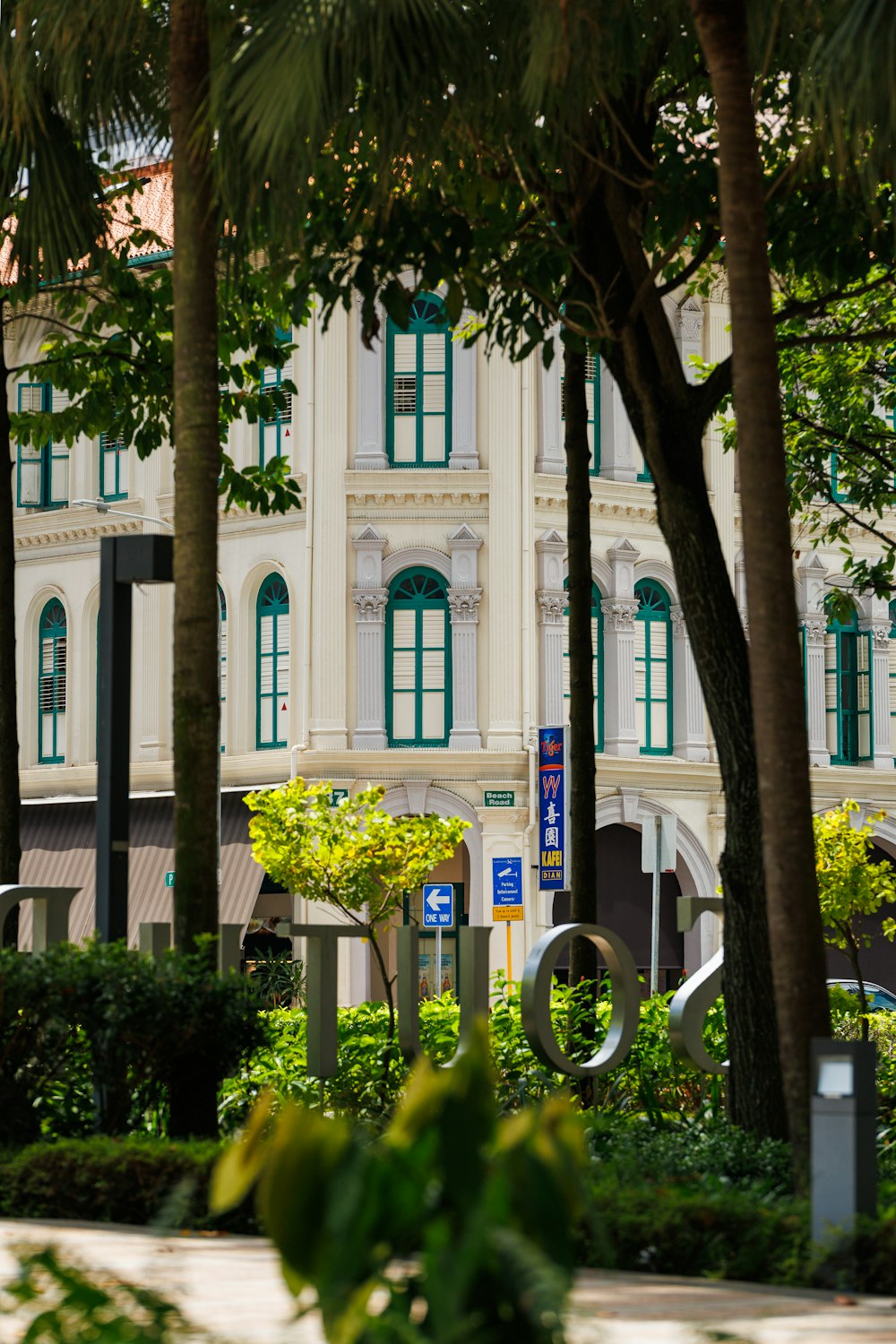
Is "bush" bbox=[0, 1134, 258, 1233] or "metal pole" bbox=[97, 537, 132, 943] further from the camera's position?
"metal pole" bbox=[97, 537, 132, 943]

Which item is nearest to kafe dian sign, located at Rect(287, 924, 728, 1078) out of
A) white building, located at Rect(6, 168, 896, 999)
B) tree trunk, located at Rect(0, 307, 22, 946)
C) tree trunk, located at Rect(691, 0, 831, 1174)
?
tree trunk, located at Rect(0, 307, 22, 946)

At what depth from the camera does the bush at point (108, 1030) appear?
9188mm

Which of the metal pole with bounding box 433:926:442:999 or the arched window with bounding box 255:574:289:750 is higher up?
the arched window with bounding box 255:574:289:750

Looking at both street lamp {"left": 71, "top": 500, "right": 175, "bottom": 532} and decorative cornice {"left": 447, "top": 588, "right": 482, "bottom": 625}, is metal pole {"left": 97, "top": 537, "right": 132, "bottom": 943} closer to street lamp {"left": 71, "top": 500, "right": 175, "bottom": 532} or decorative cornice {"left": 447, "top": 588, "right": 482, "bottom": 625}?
street lamp {"left": 71, "top": 500, "right": 175, "bottom": 532}

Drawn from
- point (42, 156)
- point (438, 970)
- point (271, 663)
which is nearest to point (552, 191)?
point (42, 156)

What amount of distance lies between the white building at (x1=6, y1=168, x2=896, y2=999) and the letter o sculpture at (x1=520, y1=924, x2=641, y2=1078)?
724 inches

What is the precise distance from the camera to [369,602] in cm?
3116

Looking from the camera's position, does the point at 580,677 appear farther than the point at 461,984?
Yes

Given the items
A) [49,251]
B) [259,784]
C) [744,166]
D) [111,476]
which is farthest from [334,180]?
[111,476]

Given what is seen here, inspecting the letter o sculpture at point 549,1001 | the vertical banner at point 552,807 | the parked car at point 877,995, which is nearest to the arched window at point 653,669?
the vertical banner at point 552,807

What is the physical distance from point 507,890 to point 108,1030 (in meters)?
19.0

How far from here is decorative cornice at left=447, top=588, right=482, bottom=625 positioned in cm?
3114

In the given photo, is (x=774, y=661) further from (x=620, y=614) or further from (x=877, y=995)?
(x=620, y=614)

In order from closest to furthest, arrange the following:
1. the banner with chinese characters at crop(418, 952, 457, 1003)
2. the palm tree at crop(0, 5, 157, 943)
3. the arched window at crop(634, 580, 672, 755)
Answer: the palm tree at crop(0, 5, 157, 943) → the banner with chinese characters at crop(418, 952, 457, 1003) → the arched window at crop(634, 580, 672, 755)
